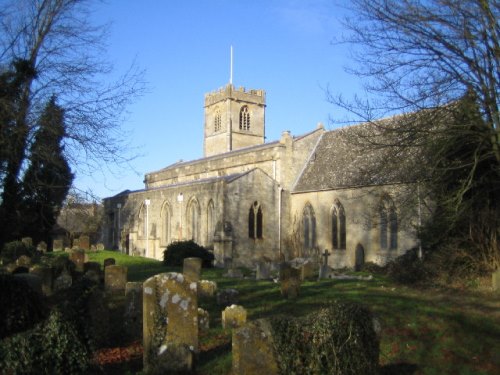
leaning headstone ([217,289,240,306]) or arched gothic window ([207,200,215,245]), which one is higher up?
arched gothic window ([207,200,215,245])

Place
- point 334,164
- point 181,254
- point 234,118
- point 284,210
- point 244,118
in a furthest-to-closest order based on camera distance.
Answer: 1. point 244,118
2. point 234,118
3. point 284,210
4. point 334,164
5. point 181,254

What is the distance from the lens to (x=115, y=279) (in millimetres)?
14883

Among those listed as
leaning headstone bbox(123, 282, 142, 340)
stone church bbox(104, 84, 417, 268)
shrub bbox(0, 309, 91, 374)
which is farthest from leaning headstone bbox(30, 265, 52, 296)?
stone church bbox(104, 84, 417, 268)

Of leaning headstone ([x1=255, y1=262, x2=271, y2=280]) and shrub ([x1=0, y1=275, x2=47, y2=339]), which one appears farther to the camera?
leaning headstone ([x1=255, y1=262, x2=271, y2=280])

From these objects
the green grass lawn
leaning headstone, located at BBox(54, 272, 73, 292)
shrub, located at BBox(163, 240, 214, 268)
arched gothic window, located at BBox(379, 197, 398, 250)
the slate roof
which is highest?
the slate roof

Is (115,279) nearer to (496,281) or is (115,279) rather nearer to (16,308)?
(16,308)

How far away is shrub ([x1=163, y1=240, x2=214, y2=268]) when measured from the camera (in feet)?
87.7

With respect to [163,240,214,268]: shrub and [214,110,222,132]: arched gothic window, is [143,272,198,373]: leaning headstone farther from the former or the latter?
[214,110,222,132]: arched gothic window

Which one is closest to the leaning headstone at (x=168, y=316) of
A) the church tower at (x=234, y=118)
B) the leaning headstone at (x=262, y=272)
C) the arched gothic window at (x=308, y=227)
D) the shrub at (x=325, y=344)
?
the shrub at (x=325, y=344)

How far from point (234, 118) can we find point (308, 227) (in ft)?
86.3

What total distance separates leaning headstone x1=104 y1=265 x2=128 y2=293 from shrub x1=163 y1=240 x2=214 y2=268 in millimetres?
11528

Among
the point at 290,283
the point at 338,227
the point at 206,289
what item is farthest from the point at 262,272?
the point at 338,227

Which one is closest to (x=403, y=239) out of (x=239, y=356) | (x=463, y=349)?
(x=463, y=349)

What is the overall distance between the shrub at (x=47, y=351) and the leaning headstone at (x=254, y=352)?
6.03 ft
